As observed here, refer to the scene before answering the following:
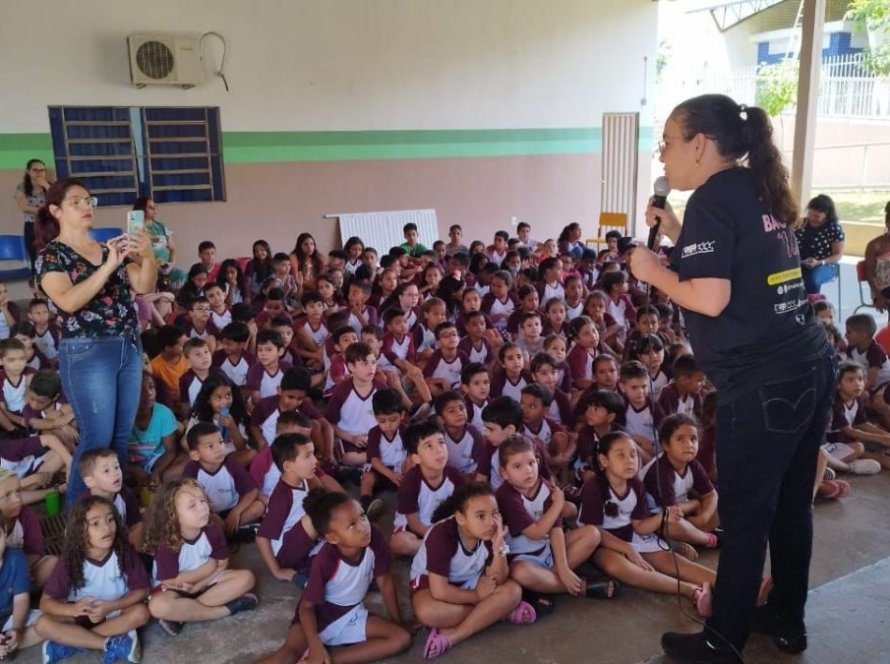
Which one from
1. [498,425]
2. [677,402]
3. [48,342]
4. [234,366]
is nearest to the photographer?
[498,425]

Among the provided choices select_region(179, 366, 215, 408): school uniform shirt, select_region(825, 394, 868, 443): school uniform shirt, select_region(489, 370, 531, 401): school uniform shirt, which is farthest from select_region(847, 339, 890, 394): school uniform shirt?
select_region(179, 366, 215, 408): school uniform shirt

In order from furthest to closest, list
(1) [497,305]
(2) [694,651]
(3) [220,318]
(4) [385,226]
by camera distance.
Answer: (4) [385,226], (1) [497,305], (3) [220,318], (2) [694,651]

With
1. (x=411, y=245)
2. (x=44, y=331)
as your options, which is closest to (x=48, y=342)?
(x=44, y=331)

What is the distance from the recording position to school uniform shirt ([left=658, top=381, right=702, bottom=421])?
3715 mm

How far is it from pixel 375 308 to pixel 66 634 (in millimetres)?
3460

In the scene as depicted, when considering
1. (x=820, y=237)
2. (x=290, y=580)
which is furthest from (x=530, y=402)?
(x=820, y=237)

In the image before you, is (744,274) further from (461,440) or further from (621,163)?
(621,163)

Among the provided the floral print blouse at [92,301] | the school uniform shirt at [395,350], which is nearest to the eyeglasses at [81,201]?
the floral print blouse at [92,301]

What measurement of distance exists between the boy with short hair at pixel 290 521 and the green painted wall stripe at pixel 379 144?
5.26m

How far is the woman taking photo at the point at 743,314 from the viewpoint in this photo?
178 centimetres

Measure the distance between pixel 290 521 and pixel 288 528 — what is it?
1.1 inches

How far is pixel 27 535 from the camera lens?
2654 millimetres

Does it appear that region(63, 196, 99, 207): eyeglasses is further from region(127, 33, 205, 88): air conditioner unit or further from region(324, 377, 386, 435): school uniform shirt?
region(127, 33, 205, 88): air conditioner unit

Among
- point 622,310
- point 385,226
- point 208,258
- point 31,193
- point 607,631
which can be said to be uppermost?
point 31,193
